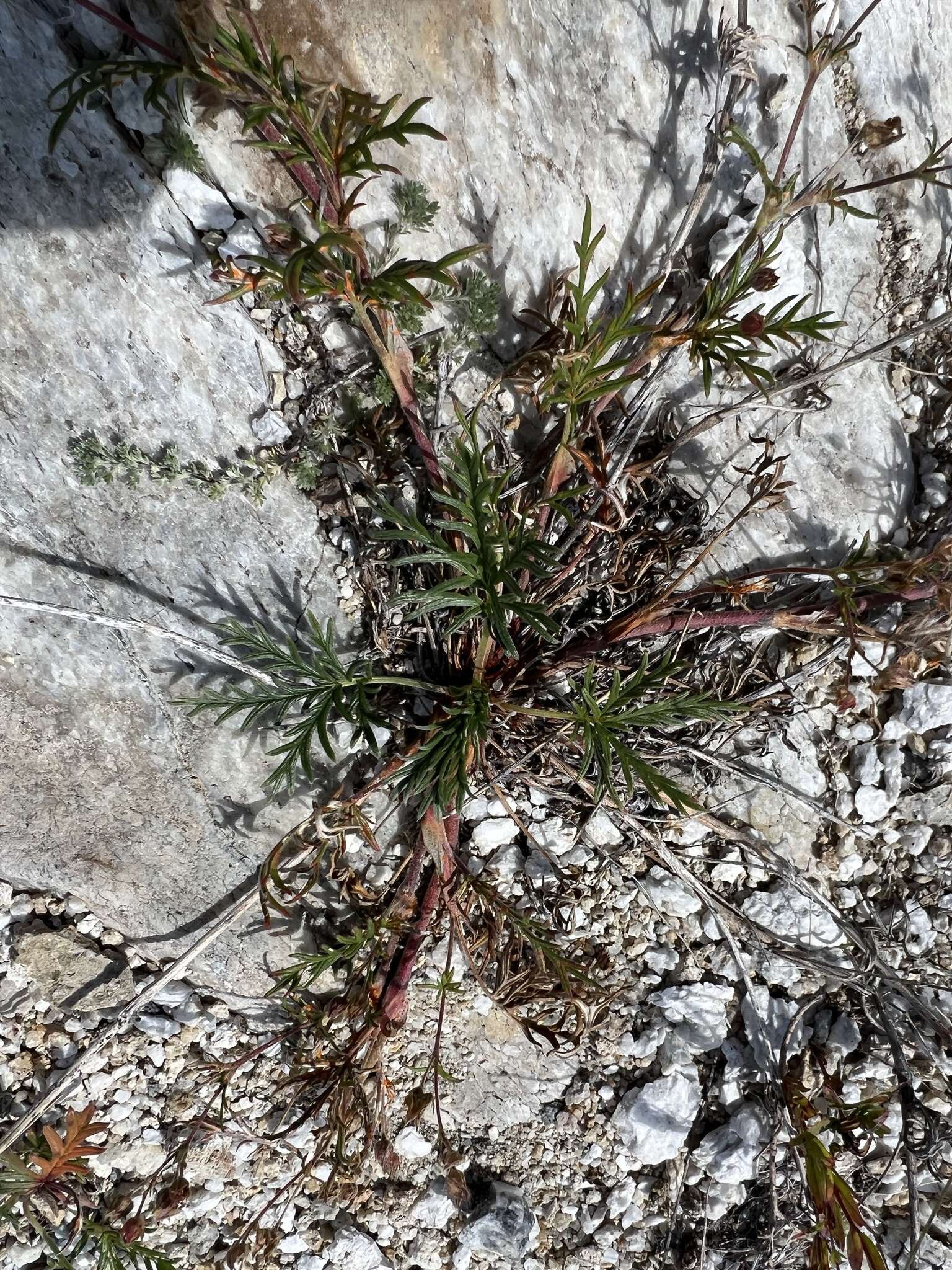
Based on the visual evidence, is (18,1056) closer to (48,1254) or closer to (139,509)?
(48,1254)

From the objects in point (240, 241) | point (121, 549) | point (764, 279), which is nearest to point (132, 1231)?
point (121, 549)

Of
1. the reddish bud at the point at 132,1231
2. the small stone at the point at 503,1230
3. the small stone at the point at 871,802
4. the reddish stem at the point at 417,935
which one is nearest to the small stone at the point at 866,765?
the small stone at the point at 871,802

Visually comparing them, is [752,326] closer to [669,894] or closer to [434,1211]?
[669,894]

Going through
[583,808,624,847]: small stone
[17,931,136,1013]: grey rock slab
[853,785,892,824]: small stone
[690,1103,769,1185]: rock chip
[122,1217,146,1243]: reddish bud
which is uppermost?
[853,785,892,824]: small stone

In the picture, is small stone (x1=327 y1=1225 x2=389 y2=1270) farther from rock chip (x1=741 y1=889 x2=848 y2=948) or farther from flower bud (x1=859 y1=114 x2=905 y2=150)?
flower bud (x1=859 y1=114 x2=905 y2=150)

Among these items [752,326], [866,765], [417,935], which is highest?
[752,326]

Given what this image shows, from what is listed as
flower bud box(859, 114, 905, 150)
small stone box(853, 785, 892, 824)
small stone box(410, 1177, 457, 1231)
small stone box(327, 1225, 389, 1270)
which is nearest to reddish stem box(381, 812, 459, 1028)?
small stone box(410, 1177, 457, 1231)
